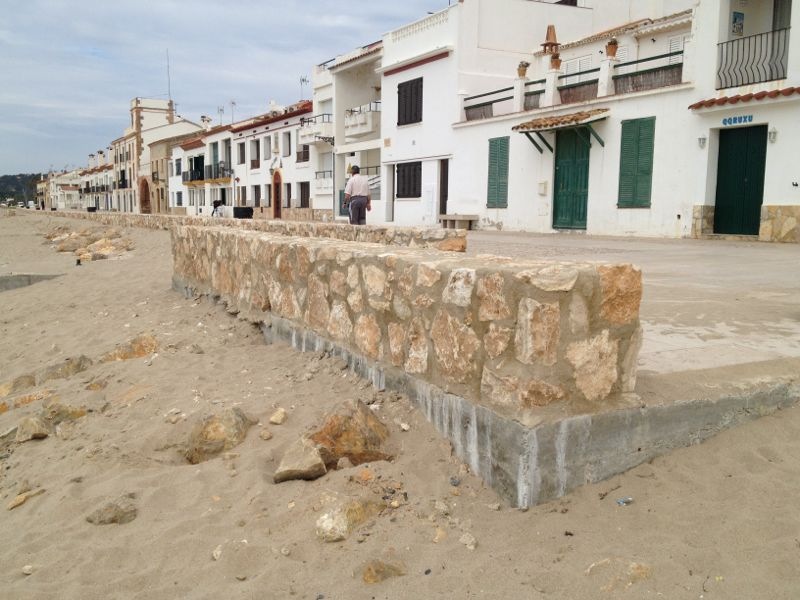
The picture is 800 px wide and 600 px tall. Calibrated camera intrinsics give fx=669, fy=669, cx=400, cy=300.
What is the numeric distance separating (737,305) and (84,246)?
678 inches

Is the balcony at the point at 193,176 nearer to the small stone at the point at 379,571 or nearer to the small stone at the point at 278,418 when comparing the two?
the small stone at the point at 278,418

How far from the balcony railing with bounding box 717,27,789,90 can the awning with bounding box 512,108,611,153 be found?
9.87ft

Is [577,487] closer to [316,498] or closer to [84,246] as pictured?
[316,498]

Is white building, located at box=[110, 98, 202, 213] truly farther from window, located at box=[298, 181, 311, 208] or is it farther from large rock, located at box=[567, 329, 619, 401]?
large rock, located at box=[567, 329, 619, 401]

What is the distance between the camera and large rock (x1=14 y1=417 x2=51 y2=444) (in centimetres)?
403

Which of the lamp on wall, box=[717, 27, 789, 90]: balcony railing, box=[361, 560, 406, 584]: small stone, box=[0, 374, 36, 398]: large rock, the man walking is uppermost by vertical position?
box=[717, 27, 789, 90]: balcony railing

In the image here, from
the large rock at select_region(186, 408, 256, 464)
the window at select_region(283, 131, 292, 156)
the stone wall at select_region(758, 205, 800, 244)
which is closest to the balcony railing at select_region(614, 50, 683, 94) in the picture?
the stone wall at select_region(758, 205, 800, 244)

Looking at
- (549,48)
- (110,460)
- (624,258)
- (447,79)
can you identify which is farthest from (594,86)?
(110,460)

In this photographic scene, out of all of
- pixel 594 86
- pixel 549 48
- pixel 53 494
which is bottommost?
pixel 53 494

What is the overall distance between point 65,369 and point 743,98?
13875mm

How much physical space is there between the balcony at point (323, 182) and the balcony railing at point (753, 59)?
2042 cm

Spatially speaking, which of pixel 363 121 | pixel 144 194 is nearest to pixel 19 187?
pixel 144 194

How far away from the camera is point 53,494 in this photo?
3338 millimetres

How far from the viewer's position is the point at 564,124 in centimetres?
1780
